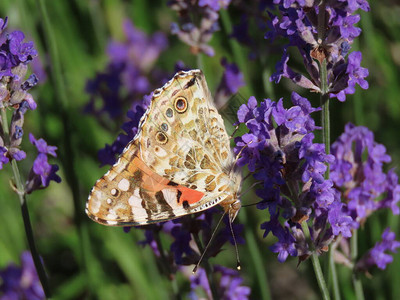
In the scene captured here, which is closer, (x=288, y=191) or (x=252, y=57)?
(x=288, y=191)

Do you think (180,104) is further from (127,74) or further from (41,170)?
(127,74)

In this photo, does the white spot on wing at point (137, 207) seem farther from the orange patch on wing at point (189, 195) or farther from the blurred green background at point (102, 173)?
the blurred green background at point (102, 173)

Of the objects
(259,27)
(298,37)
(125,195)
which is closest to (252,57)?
(259,27)

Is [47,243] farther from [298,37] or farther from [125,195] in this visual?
[298,37]

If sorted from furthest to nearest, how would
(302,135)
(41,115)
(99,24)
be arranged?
(99,24), (41,115), (302,135)

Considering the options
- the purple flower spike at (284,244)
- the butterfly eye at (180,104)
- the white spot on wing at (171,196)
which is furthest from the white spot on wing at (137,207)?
the purple flower spike at (284,244)
